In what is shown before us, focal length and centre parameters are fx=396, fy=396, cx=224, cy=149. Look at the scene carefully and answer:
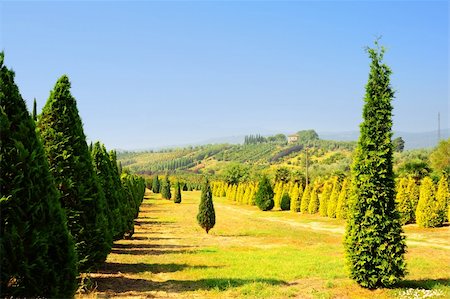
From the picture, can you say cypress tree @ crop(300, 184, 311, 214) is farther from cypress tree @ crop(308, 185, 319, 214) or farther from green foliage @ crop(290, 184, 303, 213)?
green foliage @ crop(290, 184, 303, 213)

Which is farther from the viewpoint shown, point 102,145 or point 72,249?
point 102,145

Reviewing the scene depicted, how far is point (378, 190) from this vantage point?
1078 cm

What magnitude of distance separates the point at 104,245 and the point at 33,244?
5.21m

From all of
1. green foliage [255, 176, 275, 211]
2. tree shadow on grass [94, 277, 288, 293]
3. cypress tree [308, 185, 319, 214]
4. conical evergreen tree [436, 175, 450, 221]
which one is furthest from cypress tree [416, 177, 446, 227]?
green foliage [255, 176, 275, 211]

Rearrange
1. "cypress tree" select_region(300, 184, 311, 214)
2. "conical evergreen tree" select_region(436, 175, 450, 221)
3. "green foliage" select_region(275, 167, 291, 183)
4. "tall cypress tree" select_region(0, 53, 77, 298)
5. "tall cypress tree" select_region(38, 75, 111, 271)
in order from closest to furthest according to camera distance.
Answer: "tall cypress tree" select_region(0, 53, 77, 298), "tall cypress tree" select_region(38, 75, 111, 271), "conical evergreen tree" select_region(436, 175, 450, 221), "cypress tree" select_region(300, 184, 311, 214), "green foliage" select_region(275, 167, 291, 183)

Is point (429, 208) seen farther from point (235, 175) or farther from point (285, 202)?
point (235, 175)

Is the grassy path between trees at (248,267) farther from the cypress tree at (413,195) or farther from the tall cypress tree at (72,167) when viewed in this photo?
the cypress tree at (413,195)

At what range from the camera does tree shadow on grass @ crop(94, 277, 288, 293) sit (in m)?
10.8

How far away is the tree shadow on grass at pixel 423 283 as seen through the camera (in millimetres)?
10594

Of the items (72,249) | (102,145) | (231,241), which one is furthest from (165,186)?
(72,249)

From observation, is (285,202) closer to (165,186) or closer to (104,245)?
(165,186)

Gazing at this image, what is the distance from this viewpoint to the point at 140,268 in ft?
45.2

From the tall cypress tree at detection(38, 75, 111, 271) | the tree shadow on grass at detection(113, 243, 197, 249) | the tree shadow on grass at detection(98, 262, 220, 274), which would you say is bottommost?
the tree shadow on grass at detection(113, 243, 197, 249)

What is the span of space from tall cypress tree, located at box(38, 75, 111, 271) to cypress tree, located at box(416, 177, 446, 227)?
889 inches
